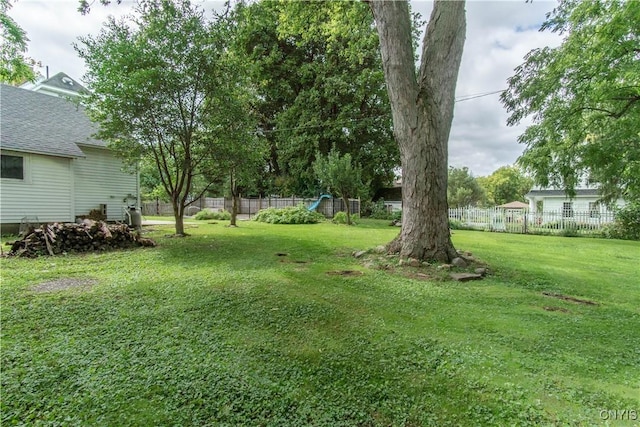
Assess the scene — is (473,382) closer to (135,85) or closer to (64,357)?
(64,357)

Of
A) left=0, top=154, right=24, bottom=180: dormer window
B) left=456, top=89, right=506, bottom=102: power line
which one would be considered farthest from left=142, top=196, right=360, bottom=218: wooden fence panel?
left=0, top=154, right=24, bottom=180: dormer window

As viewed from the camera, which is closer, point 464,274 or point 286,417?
point 286,417

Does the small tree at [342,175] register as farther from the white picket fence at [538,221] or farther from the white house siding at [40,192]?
the white house siding at [40,192]

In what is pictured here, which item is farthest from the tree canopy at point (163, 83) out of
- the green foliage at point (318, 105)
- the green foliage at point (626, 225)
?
the green foliage at point (626, 225)

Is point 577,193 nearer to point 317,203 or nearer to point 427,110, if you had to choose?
point 317,203

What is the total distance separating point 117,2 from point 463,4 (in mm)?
6090

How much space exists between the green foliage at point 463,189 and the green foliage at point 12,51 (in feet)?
106

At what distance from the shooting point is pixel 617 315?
3352 mm

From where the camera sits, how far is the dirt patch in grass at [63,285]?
401 centimetres

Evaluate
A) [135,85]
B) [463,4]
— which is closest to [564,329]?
[463,4]

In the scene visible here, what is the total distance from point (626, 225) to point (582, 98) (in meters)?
6.18

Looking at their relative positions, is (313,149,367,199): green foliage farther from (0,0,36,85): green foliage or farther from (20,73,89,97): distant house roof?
(20,73,89,97): distant house roof

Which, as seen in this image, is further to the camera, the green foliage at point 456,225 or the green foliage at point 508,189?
the green foliage at point 508,189

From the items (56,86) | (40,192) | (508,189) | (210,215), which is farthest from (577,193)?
(56,86)
